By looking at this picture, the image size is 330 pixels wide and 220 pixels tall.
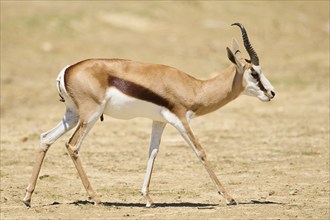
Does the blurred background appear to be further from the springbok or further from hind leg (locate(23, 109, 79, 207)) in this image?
the springbok

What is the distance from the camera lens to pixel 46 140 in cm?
991

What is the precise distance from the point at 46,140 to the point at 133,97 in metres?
1.16

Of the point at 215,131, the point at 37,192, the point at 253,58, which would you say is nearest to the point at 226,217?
the point at 253,58

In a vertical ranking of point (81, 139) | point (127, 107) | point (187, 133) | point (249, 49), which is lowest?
point (81, 139)

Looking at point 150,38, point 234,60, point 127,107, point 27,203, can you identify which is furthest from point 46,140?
point 150,38

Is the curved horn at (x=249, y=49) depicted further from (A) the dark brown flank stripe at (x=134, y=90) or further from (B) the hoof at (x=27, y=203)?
(B) the hoof at (x=27, y=203)

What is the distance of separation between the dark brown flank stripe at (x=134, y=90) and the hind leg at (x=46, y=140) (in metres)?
0.68

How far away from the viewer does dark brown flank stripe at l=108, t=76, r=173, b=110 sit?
952 centimetres

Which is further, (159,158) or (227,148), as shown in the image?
(227,148)

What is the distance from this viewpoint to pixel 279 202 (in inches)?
402

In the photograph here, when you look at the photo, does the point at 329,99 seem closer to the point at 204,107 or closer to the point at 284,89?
the point at 284,89

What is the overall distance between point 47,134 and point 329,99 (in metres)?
10.7

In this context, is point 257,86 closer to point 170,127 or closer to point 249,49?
point 249,49

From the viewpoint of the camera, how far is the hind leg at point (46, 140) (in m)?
9.86
